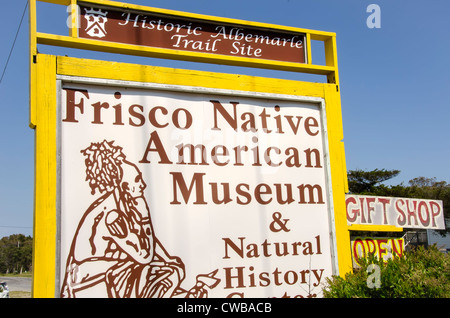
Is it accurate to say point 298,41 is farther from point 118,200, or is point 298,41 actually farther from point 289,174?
point 118,200

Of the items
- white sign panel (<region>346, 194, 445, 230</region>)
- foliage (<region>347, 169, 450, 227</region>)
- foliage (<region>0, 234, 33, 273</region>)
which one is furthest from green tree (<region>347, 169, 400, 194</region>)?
foliage (<region>0, 234, 33, 273</region>)

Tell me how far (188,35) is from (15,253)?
85452mm

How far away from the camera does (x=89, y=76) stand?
5.11 metres

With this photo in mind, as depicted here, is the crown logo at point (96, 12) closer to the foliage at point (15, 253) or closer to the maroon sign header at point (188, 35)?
the maroon sign header at point (188, 35)

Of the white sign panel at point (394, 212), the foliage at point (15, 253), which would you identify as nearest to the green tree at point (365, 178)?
the white sign panel at point (394, 212)

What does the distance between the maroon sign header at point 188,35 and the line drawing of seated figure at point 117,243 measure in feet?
4.97

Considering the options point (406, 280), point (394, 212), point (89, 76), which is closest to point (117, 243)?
point (89, 76)

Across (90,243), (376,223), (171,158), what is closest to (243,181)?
(171,158)

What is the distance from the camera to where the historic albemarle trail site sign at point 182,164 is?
15.8 ft

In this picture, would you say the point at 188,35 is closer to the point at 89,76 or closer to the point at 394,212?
the point at 89,76

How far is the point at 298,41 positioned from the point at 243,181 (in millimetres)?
2431

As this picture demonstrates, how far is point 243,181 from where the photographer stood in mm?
5688

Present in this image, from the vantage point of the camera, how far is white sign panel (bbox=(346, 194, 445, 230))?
6664mm

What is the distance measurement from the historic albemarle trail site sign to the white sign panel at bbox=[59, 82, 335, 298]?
0.01 meters
